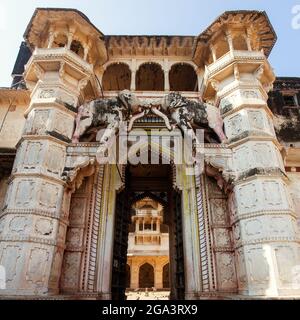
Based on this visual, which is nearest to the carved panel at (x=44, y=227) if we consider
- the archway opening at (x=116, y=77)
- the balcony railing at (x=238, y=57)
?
the balcony railing at (x=238, y=57)

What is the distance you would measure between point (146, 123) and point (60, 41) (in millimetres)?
4431

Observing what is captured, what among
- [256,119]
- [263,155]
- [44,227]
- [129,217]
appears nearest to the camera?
[44,227]

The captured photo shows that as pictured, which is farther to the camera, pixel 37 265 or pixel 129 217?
pixel 129 217

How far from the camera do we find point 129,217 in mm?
10352

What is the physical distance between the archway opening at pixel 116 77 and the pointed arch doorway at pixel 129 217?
4114 mm

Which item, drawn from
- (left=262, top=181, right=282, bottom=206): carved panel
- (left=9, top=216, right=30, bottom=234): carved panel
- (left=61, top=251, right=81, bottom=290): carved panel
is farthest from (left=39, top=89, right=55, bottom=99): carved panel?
(left=262, top=181, right=282, bottom=206): carved panel

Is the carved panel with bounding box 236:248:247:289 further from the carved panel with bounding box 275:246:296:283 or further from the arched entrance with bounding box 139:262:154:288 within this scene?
the arched entrance with bounding box 139:262:154:288

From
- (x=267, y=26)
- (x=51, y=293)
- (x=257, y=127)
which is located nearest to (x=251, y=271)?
(x=257, y=127)

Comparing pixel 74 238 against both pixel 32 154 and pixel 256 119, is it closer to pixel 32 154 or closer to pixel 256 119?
pixel 32 154

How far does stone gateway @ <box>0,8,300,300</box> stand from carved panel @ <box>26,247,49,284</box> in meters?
0.02

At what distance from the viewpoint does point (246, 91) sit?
8.45 m

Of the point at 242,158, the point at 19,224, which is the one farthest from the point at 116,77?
the point at 19,224

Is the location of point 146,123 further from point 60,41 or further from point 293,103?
point 293,103

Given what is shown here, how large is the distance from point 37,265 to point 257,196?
17.7ft
